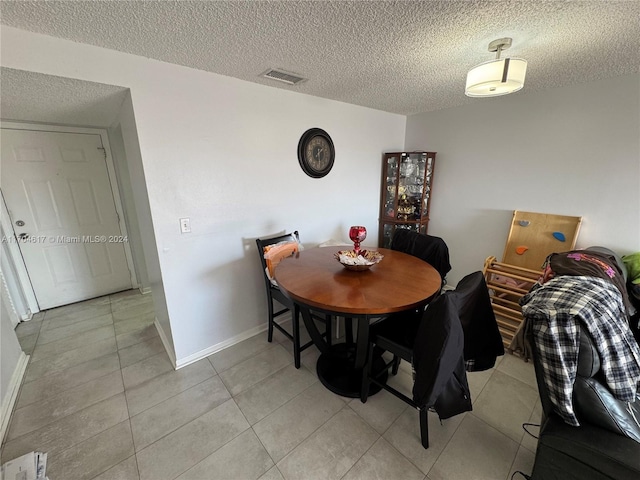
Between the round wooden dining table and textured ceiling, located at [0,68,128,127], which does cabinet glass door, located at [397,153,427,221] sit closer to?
the round wooden dining table

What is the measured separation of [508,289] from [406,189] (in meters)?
1.53

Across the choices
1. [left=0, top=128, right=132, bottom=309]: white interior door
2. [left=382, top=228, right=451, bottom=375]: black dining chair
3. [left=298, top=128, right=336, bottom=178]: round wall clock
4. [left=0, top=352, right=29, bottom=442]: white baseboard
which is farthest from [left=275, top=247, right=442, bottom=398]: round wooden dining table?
[left=0, top=128, right=132, bottom=309]: white interior door

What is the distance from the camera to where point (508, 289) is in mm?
2410

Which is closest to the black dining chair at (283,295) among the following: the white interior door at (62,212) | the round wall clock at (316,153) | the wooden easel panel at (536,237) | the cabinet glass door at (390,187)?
the round wall clock at (316,153)

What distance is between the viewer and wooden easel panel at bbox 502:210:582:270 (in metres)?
2.31

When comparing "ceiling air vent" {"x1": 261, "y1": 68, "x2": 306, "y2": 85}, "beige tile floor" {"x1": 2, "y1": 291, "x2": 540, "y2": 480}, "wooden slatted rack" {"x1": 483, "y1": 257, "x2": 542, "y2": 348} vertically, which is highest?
"ceiling air vent" {"x1": 261, "y1": 68, "x2": 306, "y2": 85}

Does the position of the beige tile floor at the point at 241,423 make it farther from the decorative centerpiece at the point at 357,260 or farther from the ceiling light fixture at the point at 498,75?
the ceiling light fixture at the point at 498,75

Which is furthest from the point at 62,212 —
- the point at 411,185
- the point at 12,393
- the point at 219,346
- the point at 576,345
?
the point at 576,345

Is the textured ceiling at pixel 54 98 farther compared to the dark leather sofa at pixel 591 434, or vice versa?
the textured ceiling at pixel 54 98

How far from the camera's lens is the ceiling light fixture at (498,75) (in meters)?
1.32

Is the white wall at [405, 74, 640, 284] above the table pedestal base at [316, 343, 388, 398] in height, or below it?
above

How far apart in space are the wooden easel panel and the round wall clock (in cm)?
196

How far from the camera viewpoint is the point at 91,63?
1.46 m

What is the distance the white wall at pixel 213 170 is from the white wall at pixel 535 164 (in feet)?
3.97
